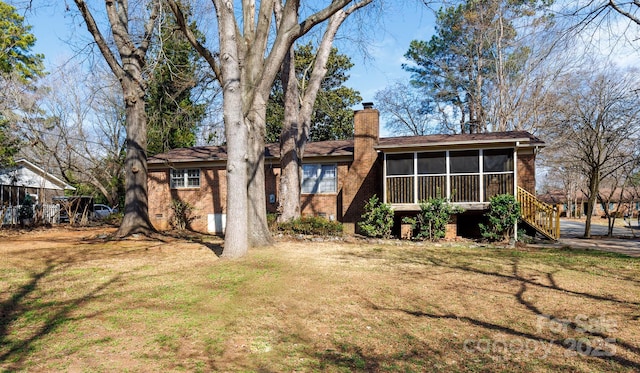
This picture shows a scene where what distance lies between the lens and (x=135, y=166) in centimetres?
1421

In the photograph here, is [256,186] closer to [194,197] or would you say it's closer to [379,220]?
[379,220]

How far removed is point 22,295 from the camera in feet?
18.8

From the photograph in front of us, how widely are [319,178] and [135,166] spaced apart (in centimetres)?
753

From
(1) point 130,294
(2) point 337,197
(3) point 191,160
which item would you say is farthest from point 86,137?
→ (1) point 130,294

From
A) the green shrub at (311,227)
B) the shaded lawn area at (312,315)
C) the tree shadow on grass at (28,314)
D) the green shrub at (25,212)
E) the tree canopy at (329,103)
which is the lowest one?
the shaded lawn area at (312,315)

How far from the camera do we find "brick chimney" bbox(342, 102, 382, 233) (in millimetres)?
16125

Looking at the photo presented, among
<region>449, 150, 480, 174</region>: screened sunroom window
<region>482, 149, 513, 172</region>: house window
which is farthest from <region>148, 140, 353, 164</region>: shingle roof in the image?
<region>482, 149, 513, 172</region>: house window

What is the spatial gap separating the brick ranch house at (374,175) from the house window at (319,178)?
0.15 feet

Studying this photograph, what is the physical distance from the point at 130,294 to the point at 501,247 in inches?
424

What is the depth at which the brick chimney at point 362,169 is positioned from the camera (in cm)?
1612

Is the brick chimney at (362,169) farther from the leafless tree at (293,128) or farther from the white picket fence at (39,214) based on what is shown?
the white picket fence at (39,214)

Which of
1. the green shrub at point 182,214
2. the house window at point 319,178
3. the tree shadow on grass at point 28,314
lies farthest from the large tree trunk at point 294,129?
the tree shadow on grass at point 28,314

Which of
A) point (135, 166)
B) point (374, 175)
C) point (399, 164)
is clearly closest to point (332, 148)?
point (374, 175)

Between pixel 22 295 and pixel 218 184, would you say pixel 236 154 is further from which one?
pixel 218 184
